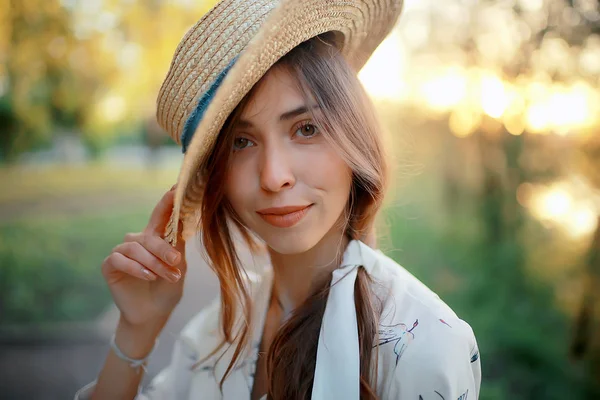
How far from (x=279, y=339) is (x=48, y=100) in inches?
166

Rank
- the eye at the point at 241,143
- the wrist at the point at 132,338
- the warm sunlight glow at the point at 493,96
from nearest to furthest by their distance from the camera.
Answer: the eye at the point at 241,143, the wrist at the point at 132,338, the warm sunlight glow at the point at 493,96

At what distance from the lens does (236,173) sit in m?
1.33

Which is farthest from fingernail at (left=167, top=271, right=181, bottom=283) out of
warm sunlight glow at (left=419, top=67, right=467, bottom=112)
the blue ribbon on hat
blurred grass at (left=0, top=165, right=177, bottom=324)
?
blurred grass at (left=0, top=165, right=177, bottom=324)

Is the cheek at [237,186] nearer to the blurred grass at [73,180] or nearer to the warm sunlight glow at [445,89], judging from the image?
the warm sunlight glow at [445,89]

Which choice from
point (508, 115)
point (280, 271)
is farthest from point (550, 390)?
point (280, 271)

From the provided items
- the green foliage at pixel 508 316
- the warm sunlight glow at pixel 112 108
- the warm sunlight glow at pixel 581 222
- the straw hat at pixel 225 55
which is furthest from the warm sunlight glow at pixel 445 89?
the warm sunlight glow at pixel 112 108

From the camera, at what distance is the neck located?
152cm

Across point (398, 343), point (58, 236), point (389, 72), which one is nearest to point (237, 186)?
point (398, 343)

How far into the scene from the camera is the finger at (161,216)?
61.0 inches

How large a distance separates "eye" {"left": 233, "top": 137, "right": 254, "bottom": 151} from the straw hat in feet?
0.22

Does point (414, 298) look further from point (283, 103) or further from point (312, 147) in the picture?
point (283, 103)

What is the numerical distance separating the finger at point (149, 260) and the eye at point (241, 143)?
Result: 18.4 inches

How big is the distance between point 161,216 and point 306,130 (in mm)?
577

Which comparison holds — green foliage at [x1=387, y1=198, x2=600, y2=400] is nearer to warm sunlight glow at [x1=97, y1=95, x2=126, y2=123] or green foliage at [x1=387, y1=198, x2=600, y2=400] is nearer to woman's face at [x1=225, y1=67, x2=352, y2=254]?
woman's face at [x1=225, y1=67, x2=352, y2=254]
